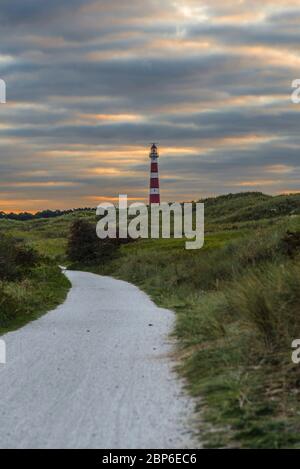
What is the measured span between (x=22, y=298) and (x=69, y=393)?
11.4 meters

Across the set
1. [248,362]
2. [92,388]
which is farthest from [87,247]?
[248,362]

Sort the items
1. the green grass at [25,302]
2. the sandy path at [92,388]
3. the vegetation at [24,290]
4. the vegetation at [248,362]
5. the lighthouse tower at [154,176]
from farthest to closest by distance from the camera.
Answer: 1. the lighthouse tower at [154,176]
2. the vegetation at [24,290]
3. the green grass at [25,302]
4. the sandy path at [92,388]
5. the vegetation at [248,362]

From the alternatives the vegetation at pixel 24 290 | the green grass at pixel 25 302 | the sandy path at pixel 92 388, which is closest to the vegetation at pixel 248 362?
the sandy path at pixel 92 388

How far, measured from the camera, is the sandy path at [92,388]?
24.9ft

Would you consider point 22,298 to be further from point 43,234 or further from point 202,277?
point 43,234

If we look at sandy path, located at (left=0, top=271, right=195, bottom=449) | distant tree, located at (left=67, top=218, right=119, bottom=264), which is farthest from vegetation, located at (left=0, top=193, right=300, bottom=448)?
distant tree, located at (left=67, top=218, right=119, bottom=264)

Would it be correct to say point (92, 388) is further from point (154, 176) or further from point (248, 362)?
point (154, 176)

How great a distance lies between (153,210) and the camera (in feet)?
330

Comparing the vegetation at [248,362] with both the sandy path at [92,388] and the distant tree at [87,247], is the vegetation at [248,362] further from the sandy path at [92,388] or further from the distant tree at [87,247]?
the distant tree at [87,247]

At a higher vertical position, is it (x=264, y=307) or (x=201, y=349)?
(x=264, y=307)

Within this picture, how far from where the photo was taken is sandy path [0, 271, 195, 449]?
24.9ft

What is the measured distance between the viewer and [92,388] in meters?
9.91
